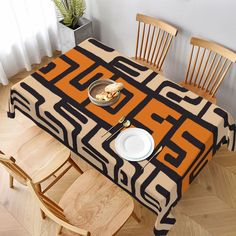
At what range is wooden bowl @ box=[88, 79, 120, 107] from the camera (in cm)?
203

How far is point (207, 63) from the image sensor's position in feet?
8.44

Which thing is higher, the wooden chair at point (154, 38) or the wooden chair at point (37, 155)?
the wooden chair at point (154, 38)

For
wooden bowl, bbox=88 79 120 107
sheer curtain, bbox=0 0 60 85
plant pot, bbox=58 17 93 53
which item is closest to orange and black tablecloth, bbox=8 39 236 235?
wooden bowl, bbox=88 79 120 107

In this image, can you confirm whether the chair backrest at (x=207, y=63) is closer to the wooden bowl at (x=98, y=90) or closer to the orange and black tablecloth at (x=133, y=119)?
the orange and black tablecloth at (x=133, y=119)

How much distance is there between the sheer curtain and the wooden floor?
1135mm

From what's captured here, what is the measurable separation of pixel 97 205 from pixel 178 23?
4.97 feet

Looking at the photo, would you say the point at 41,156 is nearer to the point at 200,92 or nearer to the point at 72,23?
the point at 200,92

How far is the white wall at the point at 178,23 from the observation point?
2.32 meters

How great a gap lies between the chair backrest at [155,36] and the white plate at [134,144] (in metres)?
0.96

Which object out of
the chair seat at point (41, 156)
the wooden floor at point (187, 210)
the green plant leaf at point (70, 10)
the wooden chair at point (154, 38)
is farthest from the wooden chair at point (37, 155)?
the green plant leaf at point (70, 10)

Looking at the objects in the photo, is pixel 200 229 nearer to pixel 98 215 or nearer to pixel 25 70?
pixel 98 215

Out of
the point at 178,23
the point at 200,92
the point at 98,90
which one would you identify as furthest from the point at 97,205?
the point at 178,23

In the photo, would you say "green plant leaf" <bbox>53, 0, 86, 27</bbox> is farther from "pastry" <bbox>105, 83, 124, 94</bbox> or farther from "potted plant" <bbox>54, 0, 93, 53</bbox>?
"pastry" <bbox>105, 83, 124, 94</bbox>

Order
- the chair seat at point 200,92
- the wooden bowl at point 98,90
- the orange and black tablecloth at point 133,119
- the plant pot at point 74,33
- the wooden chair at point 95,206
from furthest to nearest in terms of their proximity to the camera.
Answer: the plant pot at point 74,33 → the chair seat at point 200,92 → the wooden bowl at point 98,90 → the wooden chair at point 95,206 → the orange and black tablecloth at point 133,119
